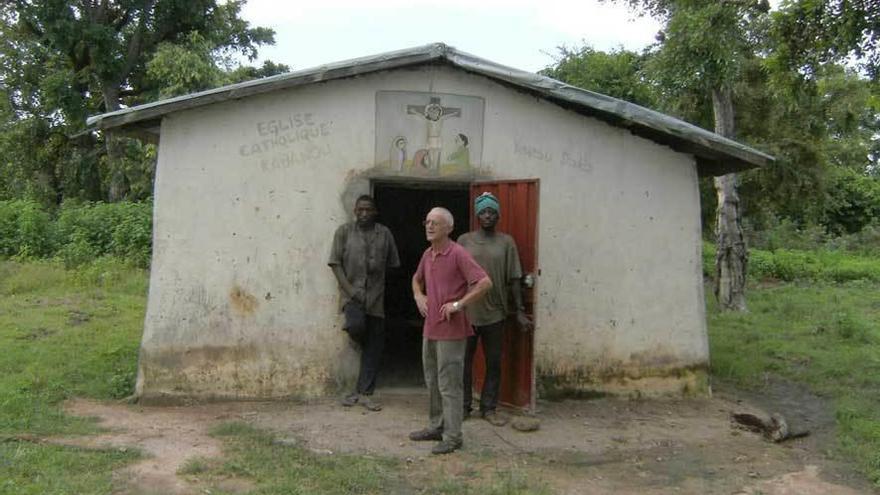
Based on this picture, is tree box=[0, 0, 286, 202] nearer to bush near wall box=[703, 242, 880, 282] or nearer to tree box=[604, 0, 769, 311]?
tree box=[604, 0, 769, 311]

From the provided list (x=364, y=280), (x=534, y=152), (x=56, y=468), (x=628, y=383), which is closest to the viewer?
(x=56, y=468)

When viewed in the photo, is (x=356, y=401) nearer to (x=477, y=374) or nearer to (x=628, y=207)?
(x=477, y=374)

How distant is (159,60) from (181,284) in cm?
1478

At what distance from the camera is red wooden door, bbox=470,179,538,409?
6805 mm

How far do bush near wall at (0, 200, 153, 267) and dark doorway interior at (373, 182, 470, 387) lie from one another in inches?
228

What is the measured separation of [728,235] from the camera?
44.7 feet

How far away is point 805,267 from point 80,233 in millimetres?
18398

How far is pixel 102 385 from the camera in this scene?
7.53 m

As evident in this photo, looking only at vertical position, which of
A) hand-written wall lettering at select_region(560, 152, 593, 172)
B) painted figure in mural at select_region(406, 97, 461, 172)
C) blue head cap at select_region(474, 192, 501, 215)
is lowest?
blue head cap at select_region(474, 192, 501, 215)

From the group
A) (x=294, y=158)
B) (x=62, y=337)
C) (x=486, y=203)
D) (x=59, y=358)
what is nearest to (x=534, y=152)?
(x=486, y=203)

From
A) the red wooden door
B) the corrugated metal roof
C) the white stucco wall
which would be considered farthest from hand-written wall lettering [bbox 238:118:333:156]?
the red wooden door

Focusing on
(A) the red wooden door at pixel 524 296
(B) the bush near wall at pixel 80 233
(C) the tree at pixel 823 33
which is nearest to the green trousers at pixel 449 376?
(A) the red wooden door at pixel 524 296

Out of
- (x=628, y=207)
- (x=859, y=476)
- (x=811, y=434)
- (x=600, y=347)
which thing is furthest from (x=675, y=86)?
(x=859, y=476)

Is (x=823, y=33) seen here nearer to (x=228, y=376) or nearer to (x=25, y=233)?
(x=228, y=376)
